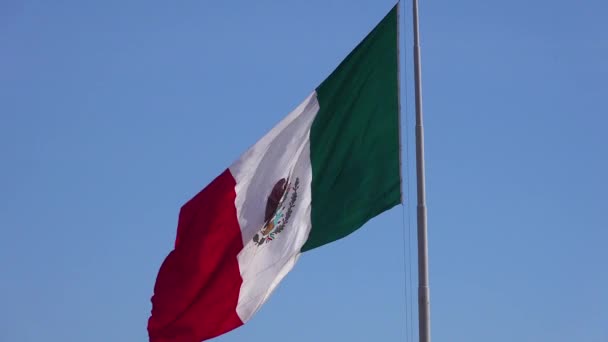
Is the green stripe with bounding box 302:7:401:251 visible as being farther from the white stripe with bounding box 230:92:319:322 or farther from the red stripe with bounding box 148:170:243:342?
the red stripe with bounding box 148:170:243:342

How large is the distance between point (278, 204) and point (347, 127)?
1786 millimetres

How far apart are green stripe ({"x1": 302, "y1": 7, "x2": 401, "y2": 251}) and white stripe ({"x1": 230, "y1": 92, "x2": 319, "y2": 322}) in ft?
0.56

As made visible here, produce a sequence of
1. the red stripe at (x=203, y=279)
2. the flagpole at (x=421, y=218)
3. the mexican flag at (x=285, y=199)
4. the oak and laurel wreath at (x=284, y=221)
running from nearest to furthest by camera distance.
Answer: the flagpole at (x=421, y=218) → the mexican flag at (x=285, y=199) → the red stripe at (x=203, y=279) → the oak and laurel wreath at (x=284, y=221)

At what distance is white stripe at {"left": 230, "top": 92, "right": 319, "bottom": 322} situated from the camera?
61.9 ft

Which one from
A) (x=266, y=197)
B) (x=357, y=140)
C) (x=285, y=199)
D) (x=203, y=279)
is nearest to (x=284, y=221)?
(x=285, y=199)

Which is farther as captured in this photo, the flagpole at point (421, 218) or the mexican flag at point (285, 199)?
the mexican flag at point (285, 199)

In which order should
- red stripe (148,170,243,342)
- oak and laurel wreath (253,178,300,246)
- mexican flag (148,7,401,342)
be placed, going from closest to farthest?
mexican flag (148,7,401,342), red stripe (148,170,243,342), oak and laurel wreath (253,178,300,246)

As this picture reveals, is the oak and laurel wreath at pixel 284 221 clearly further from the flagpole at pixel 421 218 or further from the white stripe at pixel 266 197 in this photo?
the flagpole at pixel 421 218

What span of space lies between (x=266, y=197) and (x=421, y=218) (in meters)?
3.18

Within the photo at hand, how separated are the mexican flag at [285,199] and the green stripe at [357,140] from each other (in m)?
0.02

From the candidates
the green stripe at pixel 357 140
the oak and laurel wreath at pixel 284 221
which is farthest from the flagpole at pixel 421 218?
Answer: the oak and laurel wreath at pixel 284 221

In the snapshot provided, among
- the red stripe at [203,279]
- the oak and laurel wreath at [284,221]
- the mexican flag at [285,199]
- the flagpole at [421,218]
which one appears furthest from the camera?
the oak and laurel wreath at [284,221]

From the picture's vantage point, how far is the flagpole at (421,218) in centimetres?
1677

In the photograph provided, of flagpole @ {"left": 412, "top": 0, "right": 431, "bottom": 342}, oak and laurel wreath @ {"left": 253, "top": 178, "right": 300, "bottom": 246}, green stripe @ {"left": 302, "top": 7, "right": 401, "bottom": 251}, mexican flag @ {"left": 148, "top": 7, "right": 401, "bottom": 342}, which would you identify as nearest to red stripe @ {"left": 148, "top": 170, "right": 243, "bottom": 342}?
mexican flag @ {"left": 148, "top": 7, "right": 401, "bottom": 342}
